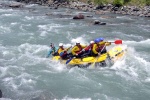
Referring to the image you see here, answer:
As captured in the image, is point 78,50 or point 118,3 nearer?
point 78,50

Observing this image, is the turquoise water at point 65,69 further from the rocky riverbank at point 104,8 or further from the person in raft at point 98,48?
the rocky riverbank at point 104,8

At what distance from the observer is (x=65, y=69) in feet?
43.5

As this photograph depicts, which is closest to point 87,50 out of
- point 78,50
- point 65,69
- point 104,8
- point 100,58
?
point 78,50

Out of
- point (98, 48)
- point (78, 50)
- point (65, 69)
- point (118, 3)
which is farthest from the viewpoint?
point (118, 3)

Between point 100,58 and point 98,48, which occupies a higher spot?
point 98,48

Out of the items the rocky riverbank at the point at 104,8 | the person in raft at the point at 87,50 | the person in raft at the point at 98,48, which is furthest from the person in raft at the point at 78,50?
the rocky riverbank at the point at 104,8

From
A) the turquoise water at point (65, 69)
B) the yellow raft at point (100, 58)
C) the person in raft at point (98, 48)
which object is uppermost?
the person in raft at point (98, 48)

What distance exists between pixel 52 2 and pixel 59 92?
29130 mm

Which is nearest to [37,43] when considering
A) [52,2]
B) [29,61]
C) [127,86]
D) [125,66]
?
[29,61]

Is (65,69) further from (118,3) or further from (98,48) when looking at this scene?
(118,3)

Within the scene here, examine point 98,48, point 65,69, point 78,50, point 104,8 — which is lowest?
point 65,69

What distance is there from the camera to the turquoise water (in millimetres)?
10641

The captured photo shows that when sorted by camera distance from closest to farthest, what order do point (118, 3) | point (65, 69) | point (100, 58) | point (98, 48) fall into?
point (100, 58) < point (65, 69) < point (98, 48) < point (118, 3)

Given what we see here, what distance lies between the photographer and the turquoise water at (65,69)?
34.9ft
